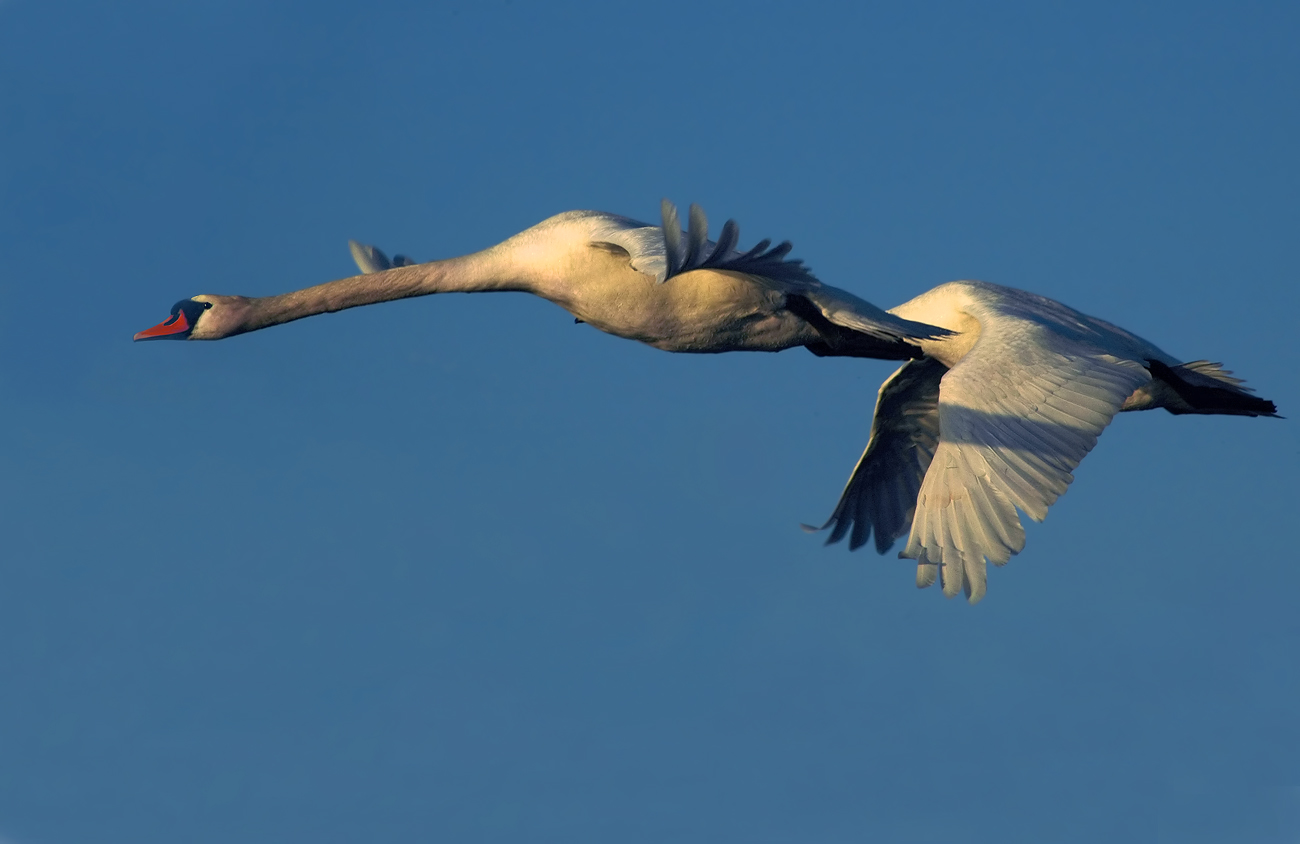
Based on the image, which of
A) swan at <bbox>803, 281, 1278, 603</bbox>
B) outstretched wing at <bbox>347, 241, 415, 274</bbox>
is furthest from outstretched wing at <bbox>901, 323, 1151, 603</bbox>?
outstretched wing at <bbox>347, 241, 415, 274</bbox>

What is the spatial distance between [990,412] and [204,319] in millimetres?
6399

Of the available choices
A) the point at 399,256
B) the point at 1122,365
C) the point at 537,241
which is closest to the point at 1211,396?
the point at 1122,365

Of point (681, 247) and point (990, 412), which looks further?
point (990, 412)

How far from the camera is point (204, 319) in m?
15.2

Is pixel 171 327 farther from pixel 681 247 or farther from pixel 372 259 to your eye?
pixel 681 247

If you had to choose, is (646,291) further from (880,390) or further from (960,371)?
(880,390)

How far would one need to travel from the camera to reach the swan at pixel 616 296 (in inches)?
570

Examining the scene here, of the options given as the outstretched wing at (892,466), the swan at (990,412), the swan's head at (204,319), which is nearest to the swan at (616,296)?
the swan's head at (204,319)

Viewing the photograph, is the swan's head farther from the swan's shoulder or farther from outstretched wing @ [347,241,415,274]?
the swan's shoulder

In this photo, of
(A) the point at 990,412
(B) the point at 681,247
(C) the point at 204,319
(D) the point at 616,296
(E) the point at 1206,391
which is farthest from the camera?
(E) the point at 1206,391

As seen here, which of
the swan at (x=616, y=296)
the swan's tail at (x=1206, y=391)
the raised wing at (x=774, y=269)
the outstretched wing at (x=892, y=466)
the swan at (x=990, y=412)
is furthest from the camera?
the outstretched wing at (x=892, y=466)

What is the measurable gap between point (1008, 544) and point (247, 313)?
21.0ft

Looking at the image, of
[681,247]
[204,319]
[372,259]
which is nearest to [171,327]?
[204,319]

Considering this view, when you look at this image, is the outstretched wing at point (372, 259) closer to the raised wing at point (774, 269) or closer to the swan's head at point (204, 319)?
the swan's head at point (204, 319)
